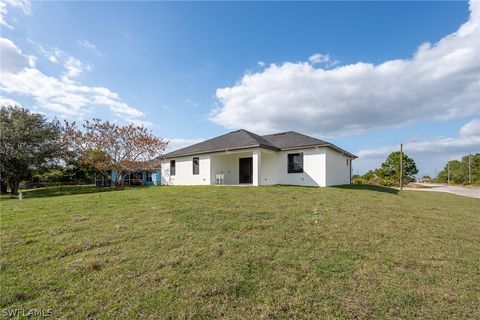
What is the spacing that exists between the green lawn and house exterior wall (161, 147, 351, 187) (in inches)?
348

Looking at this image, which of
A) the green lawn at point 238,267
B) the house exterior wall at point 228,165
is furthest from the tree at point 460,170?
the green lawn at point 238,267

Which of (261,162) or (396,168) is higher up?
(261,162)

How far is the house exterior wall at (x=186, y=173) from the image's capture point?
1791 centimetres

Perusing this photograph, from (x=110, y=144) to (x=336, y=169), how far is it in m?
19.1

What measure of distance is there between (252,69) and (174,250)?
508 inches

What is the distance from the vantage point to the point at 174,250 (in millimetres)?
4297

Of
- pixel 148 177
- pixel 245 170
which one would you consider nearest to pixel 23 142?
pixel 148 177

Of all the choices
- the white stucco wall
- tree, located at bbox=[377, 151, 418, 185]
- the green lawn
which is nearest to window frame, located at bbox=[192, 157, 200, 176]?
the white stucco wall

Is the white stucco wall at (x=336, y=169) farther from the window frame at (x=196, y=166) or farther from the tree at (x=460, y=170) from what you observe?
the tree at (x=460, y=170)

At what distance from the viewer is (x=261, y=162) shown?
58.8 feet

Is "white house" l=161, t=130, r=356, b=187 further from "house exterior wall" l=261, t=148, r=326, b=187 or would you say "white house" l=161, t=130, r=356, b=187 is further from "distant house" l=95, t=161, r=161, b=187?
"distant house" l=95, t=161, r=161, b=187

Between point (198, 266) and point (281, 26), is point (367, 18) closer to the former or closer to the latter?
point (281, 26)

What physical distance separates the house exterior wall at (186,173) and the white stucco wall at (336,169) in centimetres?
858

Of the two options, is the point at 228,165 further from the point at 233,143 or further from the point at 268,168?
the point at 268,168
